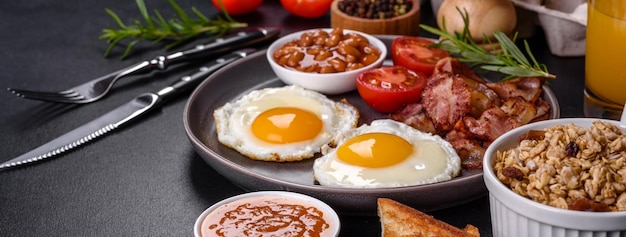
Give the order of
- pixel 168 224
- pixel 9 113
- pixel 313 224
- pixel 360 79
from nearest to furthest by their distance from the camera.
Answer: pixel 313 224, pixel 168 224, pixel 360 79, pixel 9 113

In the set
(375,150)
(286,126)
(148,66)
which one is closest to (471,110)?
(375,150)

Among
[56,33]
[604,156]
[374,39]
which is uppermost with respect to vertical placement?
[604,156]

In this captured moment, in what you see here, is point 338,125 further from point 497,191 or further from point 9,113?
point 9,113

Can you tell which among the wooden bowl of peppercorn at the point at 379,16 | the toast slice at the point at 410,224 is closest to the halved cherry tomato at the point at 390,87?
the wooden bowl of peppercorn at the point at 379,16

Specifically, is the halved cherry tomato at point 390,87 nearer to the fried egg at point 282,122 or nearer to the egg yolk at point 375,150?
the fried egg at point 282,122

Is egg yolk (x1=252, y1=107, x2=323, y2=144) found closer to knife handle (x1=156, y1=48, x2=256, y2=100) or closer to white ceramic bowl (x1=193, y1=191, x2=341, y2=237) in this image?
white ceramic bowl (x1=193, y1=191, x2=341, y2=237)

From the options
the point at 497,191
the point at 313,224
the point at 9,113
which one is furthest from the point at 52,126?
the point at 497,191
